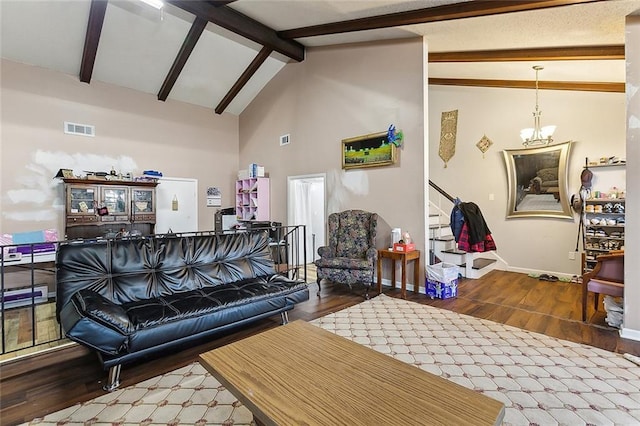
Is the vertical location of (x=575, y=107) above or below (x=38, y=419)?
above

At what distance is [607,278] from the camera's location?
314 centimetres

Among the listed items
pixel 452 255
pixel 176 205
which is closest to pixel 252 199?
pixel 176 205

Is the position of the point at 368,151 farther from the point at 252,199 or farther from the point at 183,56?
the point at 183,56

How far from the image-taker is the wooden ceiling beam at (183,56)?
4887 millimetres

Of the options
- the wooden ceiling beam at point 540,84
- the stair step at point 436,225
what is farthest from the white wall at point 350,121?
the wooden ceiling beam at point 540,84

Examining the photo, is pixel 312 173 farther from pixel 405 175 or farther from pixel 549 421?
pixel 549 421

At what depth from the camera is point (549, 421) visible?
1.78 metres

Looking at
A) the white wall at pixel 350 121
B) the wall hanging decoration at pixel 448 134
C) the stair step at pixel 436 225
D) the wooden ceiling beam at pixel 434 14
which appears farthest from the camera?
the wall hanging decoration at pixel 448 134

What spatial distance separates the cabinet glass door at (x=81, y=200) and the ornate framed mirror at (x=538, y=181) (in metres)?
7.41

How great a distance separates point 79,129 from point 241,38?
11.0ft

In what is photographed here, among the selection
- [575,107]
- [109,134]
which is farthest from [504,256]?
[109,134]

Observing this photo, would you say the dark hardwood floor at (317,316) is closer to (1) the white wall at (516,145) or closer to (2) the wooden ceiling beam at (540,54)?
(1) the white wall at (516,145)

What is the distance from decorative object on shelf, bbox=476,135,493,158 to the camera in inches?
227

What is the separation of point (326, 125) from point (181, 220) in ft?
12.6
